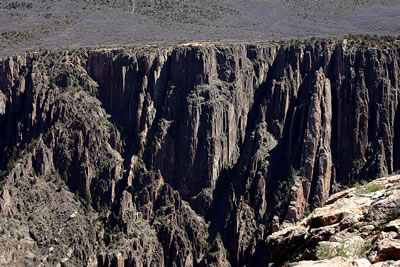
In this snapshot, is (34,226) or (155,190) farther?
(155,190)

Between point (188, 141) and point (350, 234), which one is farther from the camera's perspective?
point (188, 141)

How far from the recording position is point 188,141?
92.1 meters

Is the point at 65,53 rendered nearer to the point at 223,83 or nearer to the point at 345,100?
the point at 223,83

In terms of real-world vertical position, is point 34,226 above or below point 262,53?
below

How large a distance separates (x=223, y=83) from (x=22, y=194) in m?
36.8

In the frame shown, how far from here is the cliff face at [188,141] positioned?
281ft

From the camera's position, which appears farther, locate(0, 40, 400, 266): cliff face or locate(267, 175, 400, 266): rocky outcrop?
locate(0, 40, 400, 266): cliff face

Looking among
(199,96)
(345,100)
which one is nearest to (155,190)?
(199,96)

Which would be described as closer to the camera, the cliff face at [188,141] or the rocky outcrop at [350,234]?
the rocky outcrop at [350,234]

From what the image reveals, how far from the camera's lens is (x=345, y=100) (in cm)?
8819

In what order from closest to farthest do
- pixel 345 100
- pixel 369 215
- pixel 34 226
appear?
pixel 369 215
pixel 34 226
pixel 345 100

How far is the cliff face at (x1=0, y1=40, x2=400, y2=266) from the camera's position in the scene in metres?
85.8

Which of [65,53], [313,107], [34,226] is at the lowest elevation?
[34,226]

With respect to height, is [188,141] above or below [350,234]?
below
